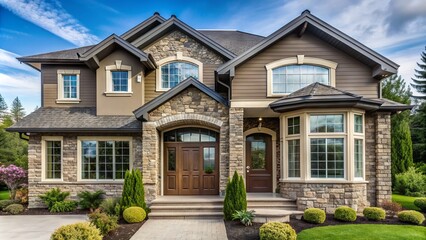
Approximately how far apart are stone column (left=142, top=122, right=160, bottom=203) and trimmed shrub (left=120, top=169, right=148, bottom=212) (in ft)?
2.63

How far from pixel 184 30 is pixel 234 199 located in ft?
24.2

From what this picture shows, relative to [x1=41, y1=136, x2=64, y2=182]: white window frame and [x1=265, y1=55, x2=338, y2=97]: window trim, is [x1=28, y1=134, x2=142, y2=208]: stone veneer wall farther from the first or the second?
[x1=265, y1=55, x2=338, y2=97]: window trim

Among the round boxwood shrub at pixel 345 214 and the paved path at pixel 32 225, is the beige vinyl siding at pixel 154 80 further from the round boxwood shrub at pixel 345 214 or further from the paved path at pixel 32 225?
the round boxwood shrub at pixel 345 214

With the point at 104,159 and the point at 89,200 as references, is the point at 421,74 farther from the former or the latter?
the point at 89,200

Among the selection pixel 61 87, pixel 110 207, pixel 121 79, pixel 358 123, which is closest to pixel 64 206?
pixel 110 207

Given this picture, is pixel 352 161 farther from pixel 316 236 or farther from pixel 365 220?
pixel 316 236

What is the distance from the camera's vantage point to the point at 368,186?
10.4m

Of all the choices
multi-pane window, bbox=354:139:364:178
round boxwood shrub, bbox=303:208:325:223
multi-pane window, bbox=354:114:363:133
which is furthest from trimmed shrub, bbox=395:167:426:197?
round boxwood shrub, bbox=303:208:325:223

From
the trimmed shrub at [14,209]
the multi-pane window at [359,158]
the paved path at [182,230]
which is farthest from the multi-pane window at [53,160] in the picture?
the multi-pane window at [359,158]

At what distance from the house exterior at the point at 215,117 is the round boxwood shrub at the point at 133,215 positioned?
1.37 m

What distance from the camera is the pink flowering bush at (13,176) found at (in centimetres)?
1191

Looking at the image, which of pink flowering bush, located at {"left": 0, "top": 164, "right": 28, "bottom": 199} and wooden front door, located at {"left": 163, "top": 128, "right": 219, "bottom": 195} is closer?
wooden front door, located at {"left": 163, "top": 128, "right": 219, "bottom": 195}

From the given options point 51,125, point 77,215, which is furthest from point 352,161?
point 51,125

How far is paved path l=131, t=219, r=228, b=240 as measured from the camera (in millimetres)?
7516
